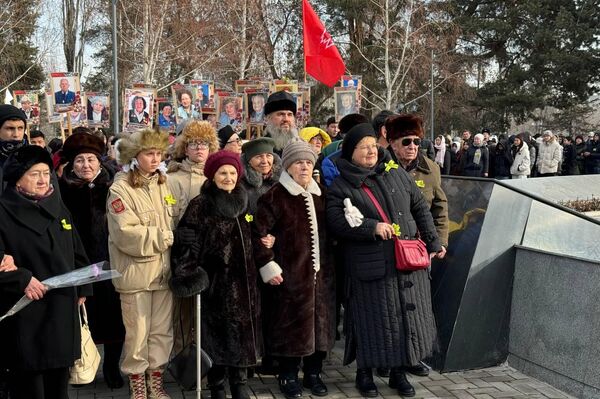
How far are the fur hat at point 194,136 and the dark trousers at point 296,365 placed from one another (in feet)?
5.38

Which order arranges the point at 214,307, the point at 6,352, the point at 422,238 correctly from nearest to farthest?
the point at 6,352 → the point at 214,307 → the point at 422,238

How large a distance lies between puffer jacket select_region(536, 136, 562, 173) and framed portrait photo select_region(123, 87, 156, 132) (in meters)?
10.0

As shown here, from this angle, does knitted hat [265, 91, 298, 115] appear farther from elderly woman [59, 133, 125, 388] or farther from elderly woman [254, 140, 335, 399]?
elderly woman [59, 133, 125, 388]

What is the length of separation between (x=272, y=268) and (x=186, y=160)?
116cm

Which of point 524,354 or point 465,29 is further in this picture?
point 465,29

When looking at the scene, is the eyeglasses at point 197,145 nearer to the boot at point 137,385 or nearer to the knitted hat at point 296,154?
the knitted hat at point 296,154

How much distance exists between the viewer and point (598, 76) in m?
32.4

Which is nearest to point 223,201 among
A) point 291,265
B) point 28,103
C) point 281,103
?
point 291,265

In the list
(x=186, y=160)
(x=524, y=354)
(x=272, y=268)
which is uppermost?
(x=186, y=160)

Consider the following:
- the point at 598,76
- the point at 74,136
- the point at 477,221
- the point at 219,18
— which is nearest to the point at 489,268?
the point at 477,221

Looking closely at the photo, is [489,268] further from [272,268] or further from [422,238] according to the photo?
[272,268]

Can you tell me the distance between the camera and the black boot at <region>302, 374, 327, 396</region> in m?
4.74

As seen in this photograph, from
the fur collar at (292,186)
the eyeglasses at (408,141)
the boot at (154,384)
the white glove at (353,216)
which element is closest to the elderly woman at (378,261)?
the white glove at (353,216)

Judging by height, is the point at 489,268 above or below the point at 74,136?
below
